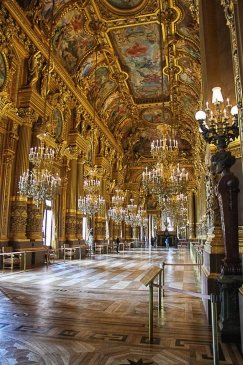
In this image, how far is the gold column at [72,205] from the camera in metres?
15.6

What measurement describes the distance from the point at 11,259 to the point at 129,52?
12585 mm

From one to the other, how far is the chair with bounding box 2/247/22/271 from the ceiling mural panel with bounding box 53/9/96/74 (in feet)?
31.1

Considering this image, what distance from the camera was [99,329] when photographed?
411cm

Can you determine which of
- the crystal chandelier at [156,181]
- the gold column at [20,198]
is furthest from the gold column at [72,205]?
the crystal chandelier at [156,181]

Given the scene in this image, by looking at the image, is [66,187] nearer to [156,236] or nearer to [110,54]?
[110,54]

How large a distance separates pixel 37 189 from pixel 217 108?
22.0ft

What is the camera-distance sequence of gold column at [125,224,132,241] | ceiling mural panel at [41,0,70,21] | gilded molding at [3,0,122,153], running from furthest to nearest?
gold column at [125,224,132,241]
ceiling mural panel at [41,0,70,21]
gilded molding at [3,0,122,153]

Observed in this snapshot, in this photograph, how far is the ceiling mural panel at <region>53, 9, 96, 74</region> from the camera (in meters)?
13.1

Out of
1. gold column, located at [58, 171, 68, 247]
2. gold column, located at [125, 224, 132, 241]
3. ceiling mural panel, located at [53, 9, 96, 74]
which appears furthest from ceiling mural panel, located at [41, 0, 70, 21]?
gold column, located at [125, 224, 132, 241]

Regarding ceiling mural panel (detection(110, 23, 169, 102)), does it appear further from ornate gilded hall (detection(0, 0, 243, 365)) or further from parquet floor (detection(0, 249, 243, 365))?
parquet floor (detection(0, 249, 243, 365))

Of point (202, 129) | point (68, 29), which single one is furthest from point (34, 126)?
point (202, 129)

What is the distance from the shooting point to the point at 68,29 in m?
13.5

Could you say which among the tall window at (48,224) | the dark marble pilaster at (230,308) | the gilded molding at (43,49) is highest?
the gilded molding at (43,49)

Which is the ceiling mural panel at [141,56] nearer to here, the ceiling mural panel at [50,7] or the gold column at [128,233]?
the ceiling mural panel at [50,7]
